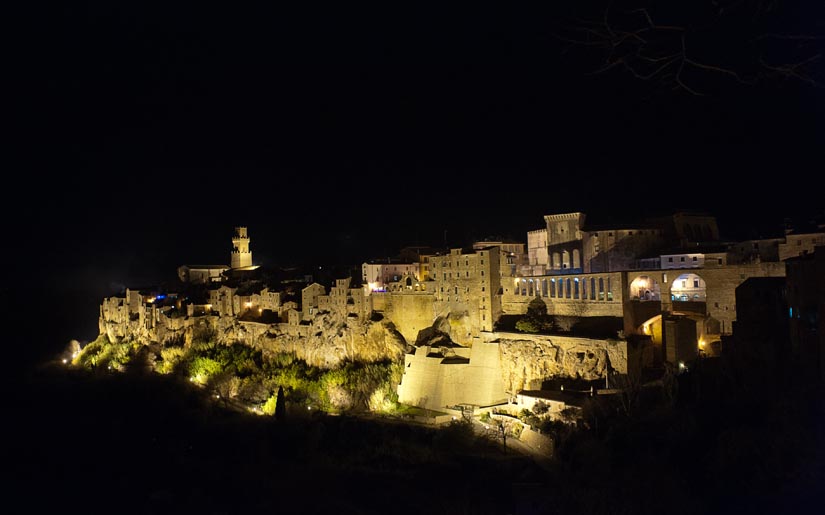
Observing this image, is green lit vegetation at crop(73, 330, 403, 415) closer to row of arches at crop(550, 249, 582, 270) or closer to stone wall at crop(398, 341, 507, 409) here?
stone wall at crop(398, 341, 507, 409)

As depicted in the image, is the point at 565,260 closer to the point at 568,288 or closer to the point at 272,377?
the point at 568,288

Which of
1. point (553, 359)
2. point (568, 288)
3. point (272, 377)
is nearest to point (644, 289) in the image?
point (568, 288)

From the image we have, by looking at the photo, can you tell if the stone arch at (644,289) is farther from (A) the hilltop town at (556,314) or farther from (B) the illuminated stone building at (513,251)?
(B) the illuminated stone building at (513,251)

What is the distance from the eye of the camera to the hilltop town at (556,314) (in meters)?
20.9

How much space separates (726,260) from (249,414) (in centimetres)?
2576

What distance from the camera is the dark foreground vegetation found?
41.4ft

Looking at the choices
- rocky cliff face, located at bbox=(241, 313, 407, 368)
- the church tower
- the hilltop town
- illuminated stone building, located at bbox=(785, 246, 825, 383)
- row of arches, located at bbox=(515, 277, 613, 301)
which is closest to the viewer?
illuminated stone building, located at bbox=(785, 246, 825, 383)

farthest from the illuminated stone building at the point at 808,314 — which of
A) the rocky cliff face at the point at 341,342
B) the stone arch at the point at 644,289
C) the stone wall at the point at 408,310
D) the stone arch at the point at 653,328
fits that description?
the rocky cliff face at the point at 341,342

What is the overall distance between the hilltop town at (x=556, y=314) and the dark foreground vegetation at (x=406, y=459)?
7.58 ft

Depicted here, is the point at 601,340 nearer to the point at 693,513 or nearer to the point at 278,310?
the point at 693,513

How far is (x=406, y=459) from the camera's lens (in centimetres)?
2327

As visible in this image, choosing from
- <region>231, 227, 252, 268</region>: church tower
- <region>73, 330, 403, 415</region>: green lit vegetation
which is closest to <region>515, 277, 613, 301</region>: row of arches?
<region>73, 330, 403, 415</region>: green lit vegetation

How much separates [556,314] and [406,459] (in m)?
10.8

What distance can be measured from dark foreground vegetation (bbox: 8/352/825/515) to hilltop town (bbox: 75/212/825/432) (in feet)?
7.58
